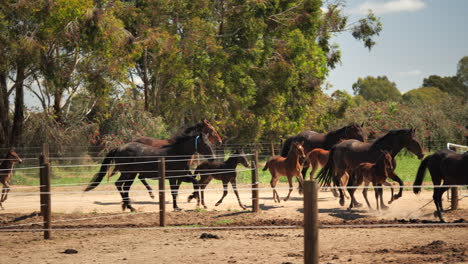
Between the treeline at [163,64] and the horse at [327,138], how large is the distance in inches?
345

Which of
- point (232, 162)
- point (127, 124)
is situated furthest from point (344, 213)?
point (127, 124)

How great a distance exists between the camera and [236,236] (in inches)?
429

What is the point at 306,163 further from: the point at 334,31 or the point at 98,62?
the point at 334,31

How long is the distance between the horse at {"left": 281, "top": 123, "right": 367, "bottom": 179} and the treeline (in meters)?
8.76

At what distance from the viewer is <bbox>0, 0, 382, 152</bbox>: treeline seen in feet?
74.6

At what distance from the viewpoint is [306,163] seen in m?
18.2

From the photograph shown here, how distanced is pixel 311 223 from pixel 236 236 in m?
4.63

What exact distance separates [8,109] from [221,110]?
1062 centimetres

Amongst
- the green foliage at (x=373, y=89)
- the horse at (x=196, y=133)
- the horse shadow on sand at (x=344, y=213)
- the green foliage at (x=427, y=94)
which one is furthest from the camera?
the green foliage at (x=373, y=89)

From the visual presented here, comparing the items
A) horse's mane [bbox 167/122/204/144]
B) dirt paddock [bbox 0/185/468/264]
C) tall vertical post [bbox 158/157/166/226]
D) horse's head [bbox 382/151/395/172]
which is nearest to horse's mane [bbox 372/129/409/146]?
horse's head [bbox 382/151/395/172]

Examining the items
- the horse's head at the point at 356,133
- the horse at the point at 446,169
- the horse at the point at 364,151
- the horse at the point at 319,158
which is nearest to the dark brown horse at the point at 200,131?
the horse at the point at 319,158

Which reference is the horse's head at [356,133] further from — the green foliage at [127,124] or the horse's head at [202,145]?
the green foliage at [127,124]

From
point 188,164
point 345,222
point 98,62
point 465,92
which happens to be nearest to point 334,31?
point 98,62

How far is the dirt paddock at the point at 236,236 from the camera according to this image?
887cm
